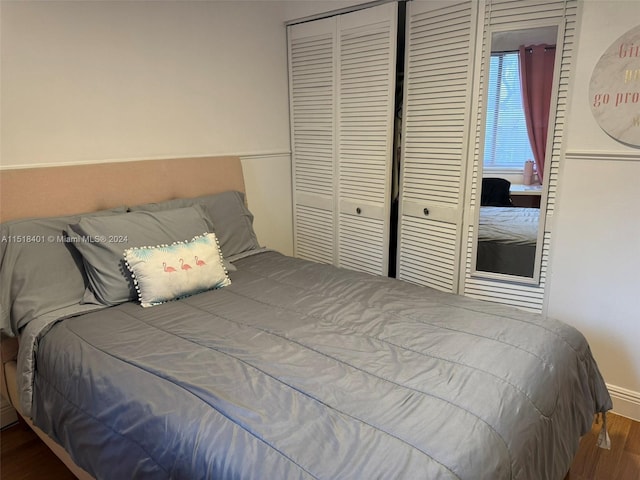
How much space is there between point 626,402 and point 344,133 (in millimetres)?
2136

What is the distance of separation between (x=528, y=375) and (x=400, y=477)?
619 millimetres

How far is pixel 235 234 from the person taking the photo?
2.57 m

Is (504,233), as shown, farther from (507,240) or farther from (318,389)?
(318,389)

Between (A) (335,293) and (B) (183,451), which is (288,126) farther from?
(B) (183,451)

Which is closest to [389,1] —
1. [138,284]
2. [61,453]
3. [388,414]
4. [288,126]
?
[288,126]

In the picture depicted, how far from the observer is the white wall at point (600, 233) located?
1.90 m

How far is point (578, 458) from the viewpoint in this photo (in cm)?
187

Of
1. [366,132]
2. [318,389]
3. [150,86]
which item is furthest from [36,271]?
[366,132]

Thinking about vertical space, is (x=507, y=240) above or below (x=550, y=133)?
below

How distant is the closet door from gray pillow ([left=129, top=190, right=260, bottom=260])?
665 mm

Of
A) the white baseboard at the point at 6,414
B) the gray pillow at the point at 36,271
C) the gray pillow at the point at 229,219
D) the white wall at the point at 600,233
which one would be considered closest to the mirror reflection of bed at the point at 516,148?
the white wall at the point at 600,233

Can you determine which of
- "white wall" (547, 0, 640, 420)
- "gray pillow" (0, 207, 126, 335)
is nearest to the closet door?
"white wall" (547, 0, 640, 420)

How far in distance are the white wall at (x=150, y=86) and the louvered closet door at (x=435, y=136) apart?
0.98 m

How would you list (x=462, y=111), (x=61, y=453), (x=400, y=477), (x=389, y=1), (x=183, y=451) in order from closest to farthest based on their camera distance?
(x=400, y=477) < (x=183, y=451) < (x=61, y=453) < (x=462, y=111) < (x=389, y=1)
